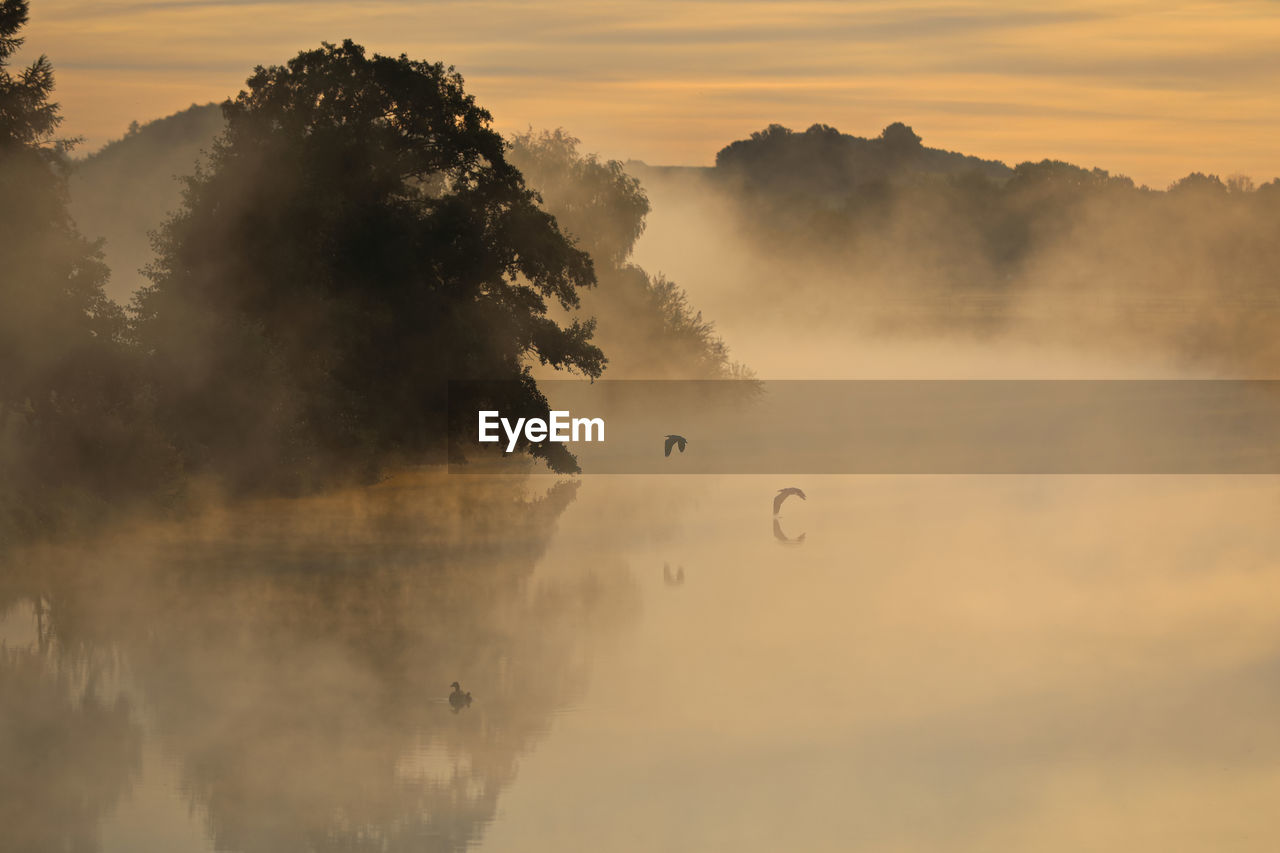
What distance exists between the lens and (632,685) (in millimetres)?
28891

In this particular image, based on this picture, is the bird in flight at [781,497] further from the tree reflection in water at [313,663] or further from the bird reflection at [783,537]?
the tree reflection in water at [313,663]

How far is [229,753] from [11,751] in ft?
10.1

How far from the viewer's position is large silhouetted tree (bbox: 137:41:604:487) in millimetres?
44406

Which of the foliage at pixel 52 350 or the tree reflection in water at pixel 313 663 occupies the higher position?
the foliage at pixel 52 350

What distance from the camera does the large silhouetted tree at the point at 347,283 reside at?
44.4 metres

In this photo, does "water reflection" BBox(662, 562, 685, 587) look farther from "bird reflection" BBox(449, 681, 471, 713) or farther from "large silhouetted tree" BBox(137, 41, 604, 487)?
"bird reflection" BBox(449, 681, 471, 713)

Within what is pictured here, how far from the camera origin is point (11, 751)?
24.1 metres
